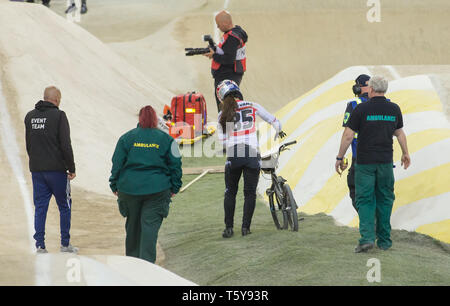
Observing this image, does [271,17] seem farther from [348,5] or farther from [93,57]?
[93,57]

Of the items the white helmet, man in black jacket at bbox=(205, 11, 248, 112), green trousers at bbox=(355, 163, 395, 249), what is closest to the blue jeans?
the white helmet

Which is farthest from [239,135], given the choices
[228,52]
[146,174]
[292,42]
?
[292,42]

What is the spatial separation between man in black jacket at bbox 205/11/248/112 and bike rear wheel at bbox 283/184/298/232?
2492mm

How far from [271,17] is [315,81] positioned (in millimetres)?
5741

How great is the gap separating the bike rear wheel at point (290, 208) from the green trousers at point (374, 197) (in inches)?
55.5

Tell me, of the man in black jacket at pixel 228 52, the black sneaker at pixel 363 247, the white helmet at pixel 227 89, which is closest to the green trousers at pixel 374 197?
the black sneaker at pixel 363 247

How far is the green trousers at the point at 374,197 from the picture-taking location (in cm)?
759

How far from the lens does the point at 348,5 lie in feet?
137

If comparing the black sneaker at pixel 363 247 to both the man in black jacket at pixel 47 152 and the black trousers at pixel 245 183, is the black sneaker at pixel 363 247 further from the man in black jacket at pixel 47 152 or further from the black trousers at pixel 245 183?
the man in black jacket at pixel 47 152

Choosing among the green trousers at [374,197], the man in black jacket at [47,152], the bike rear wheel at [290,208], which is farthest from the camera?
the bike rear wheel at [290,208]

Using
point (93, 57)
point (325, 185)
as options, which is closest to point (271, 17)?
point (93, 57)

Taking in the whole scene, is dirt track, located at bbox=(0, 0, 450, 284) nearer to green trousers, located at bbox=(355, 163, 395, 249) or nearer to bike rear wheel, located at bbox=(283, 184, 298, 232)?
bike rear wheel, located at bbox=(283, 184, 298, 232)

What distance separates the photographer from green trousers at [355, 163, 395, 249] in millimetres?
7594

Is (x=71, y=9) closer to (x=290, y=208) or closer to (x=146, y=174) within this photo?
(x=290, y=208)
